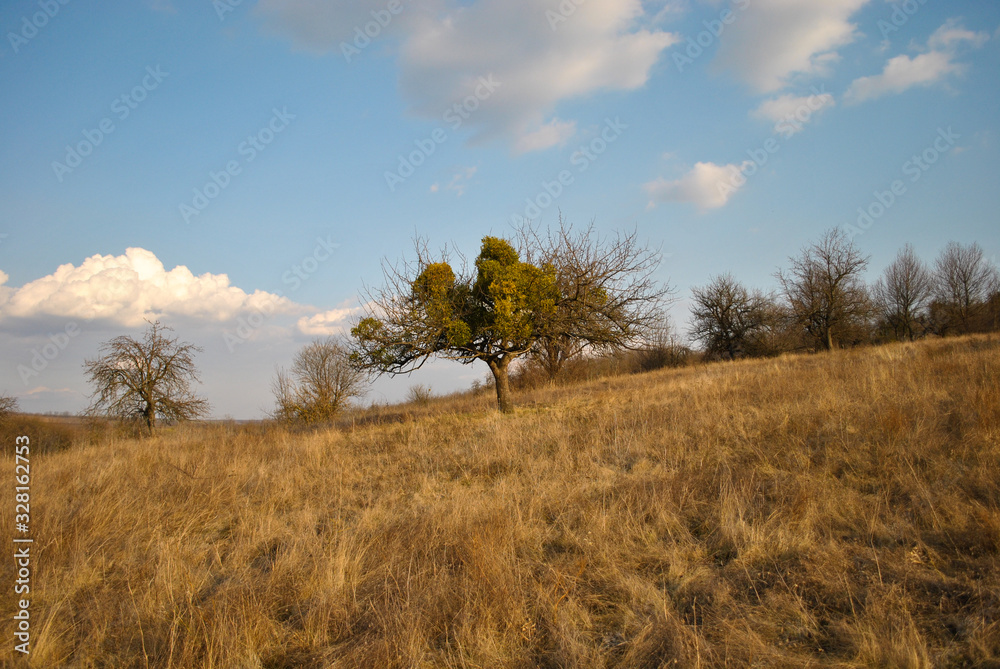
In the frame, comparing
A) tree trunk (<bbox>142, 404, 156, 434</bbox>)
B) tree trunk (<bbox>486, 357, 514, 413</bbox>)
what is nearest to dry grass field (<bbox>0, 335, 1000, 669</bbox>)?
tree trunk (<bbox>486, 357, 514, 413</bbox>)

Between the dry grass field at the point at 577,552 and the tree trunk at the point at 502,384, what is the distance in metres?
4.86

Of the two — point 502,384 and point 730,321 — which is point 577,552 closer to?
point 502,384

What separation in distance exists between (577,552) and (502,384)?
29.1ft

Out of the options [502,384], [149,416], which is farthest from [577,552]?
[149,416]

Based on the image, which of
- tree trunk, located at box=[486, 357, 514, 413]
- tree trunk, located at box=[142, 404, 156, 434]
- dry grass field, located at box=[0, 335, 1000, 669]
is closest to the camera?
dry grass field, located at box=[0, 335, 1000, 669]

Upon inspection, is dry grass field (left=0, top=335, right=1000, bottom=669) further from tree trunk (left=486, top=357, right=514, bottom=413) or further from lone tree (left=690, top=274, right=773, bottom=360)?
lone tree (left=690, top=274, right=773, bottom=360)

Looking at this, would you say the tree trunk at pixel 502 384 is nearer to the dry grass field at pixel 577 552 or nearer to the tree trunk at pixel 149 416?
the dry grass field at pixel 577 552

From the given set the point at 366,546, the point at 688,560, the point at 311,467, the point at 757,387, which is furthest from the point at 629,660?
the point at 757,387

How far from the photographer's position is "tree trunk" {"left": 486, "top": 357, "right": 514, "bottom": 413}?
12.8 m

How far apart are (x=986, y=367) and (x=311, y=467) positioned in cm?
1206

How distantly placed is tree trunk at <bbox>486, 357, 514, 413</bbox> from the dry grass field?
4.86m

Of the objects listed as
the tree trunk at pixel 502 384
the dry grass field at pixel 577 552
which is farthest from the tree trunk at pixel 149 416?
the tree trunk at pixel 502 384

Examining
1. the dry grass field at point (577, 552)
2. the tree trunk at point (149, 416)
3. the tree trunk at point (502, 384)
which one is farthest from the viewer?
the tree trunk at point (149, 416)

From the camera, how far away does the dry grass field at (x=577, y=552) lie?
3.00 metres
